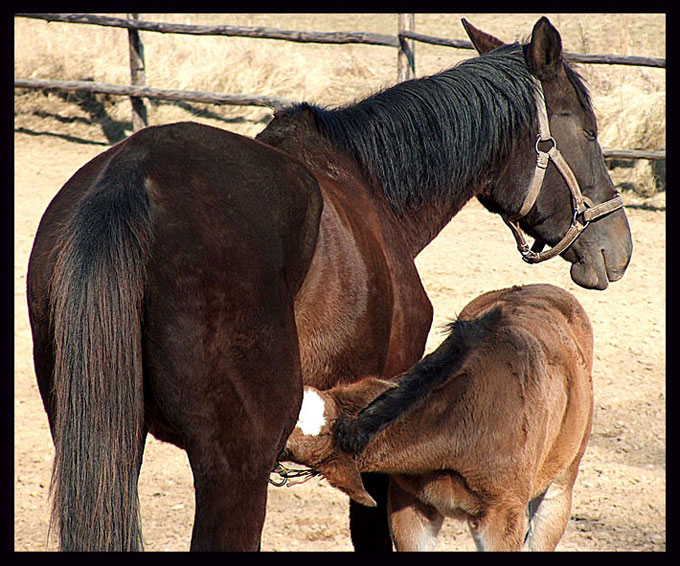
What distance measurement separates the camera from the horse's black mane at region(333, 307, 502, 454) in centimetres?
265

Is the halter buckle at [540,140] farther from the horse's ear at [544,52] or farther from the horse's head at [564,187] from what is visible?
the horse's ear at [544,52]

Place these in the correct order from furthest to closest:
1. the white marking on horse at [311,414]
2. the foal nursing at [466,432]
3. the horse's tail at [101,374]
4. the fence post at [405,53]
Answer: the fence post at [405,53] < the foal nursing at [466,432] < the white marking on horse at [311,414] < the horse's tail at [101,374]

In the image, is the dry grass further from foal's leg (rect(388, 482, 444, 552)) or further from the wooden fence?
foal's leg (rect(388, 482, 444, 552))

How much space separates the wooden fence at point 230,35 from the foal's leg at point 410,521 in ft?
20.8

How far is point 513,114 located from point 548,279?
419 centimetres

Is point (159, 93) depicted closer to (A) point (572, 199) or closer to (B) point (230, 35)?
(B) point (230, 35)

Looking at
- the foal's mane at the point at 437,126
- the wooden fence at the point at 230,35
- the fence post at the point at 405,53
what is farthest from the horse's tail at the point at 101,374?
the fence post at the point at 405,53

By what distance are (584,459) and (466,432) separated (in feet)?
7.55

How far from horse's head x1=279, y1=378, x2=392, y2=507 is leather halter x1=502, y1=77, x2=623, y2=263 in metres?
1.14

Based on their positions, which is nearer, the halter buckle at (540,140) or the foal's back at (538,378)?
the foal's back at (538,378)

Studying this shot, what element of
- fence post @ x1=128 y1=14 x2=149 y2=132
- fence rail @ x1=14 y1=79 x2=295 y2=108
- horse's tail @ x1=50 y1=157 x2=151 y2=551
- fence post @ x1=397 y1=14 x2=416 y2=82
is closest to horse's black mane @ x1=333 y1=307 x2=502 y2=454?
horse's tail @ x1=50 y1=157 x2=151 y2=551

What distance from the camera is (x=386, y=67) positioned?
1195cm

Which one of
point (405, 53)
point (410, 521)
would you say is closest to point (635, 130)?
point (405, 53)

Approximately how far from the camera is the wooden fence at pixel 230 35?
357 inches
